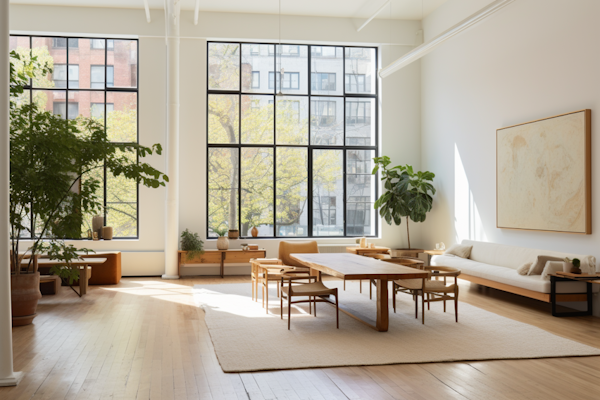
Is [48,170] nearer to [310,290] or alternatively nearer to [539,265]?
[310,290]

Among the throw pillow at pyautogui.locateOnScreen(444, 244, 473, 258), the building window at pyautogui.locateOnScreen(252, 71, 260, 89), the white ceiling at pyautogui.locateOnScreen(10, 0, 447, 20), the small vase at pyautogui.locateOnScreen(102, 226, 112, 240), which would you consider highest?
the white ceiling at pyautogui.locateOnScreen(10, 0, 447, 20)

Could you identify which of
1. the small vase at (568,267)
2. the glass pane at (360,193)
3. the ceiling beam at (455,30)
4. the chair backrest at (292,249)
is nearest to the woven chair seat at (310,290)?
the chair backrest at (292,249)

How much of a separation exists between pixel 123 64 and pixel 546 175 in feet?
27.8

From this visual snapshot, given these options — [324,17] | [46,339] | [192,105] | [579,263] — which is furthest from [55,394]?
[324,17]

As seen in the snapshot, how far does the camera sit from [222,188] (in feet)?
38.9

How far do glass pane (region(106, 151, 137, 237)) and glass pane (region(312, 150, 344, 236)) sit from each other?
3.90 m

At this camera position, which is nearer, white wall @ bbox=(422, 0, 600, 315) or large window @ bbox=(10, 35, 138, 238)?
white wall @ bbox=(422, 0, 600, 315)

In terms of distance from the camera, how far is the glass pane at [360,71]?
1238cm

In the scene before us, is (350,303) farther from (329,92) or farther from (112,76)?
(112,76)

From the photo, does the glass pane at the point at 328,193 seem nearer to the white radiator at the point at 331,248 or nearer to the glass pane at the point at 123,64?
the white radiator at the point at 331,248

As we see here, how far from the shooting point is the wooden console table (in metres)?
11.1

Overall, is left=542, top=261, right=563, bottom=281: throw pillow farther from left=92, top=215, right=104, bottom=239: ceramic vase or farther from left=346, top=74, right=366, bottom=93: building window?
left=92, top=215, right=104, bottom=239: ceramic vase

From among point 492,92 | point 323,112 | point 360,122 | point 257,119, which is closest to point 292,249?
point 257,119

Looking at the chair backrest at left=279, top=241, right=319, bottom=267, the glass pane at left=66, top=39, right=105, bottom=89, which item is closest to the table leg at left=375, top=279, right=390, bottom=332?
the chair backrest at left=279, top=241, right=319, bottom=267
